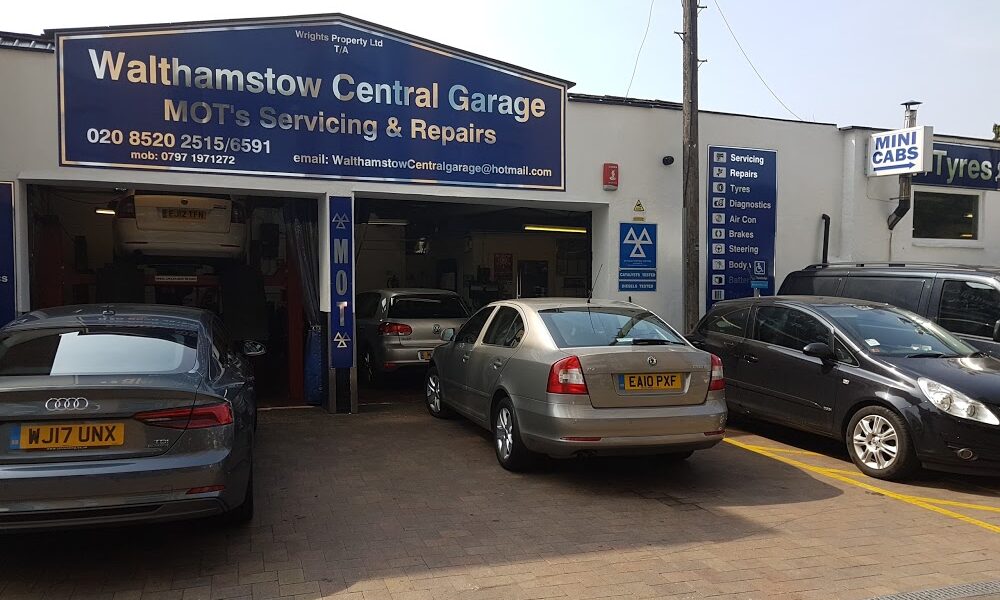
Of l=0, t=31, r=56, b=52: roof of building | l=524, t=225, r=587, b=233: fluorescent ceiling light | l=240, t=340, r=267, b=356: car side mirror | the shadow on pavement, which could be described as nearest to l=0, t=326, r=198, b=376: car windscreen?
the shadow on pavement

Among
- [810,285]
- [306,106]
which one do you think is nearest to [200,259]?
[306,106]

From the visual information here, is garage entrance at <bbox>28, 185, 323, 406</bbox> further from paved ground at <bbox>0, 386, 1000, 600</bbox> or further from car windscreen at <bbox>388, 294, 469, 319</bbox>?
paved ground at <bbox>0, 386, 1000, 600</bbox>

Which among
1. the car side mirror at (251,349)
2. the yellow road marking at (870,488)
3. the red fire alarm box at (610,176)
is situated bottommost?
the yellow road marking at (870,488)

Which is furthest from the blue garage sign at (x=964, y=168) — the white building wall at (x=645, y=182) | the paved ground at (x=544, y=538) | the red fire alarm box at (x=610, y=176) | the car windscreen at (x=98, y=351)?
the car windscreen at (x=98, y=351)

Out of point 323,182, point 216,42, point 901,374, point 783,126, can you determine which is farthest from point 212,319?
point 783,126

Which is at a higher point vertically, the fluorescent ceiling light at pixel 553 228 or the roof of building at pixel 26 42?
the roof of building at pixel 26 42

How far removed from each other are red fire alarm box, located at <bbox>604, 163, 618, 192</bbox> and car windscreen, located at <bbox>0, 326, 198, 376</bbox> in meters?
6.87

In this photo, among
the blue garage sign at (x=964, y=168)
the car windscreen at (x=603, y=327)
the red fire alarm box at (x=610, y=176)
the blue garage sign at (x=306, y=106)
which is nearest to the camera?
the car windscreen at (x=603, y=327)

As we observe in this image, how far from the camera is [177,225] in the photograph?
10.4 meters

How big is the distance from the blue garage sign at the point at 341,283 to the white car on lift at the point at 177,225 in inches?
85.1

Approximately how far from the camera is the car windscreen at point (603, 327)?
632 cm

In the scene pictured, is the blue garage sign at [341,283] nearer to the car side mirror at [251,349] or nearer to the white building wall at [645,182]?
the white building wall at [645,182]

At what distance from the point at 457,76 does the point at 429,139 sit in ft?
3.11

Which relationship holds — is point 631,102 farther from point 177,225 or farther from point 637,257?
point 177,225
